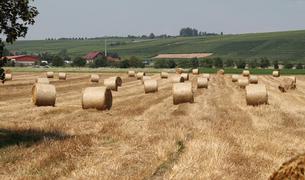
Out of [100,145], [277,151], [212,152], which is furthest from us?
[100,145]

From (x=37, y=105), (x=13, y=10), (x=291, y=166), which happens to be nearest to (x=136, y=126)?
(x=13, y=10)

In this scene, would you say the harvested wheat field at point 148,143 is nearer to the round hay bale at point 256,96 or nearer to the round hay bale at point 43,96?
the round hay bale at point 43,96

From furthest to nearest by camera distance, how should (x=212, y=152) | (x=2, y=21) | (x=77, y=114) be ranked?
(x=77, y=114)
(x=2, y=21)
(x=212, y=152)

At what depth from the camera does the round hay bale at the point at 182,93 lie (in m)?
28.1

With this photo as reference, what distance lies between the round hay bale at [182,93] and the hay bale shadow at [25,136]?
11.3 m

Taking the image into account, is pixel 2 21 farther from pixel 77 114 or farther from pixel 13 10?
pixel 77 114

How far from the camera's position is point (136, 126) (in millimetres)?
18781

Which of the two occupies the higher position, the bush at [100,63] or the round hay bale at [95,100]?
the round hay bale at [95,100]

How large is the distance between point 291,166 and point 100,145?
836 cm

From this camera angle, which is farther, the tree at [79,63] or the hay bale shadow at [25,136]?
the tree at [79,63]

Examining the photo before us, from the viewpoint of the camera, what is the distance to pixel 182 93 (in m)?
28.2

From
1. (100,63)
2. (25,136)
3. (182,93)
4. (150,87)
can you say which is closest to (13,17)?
(25,136)

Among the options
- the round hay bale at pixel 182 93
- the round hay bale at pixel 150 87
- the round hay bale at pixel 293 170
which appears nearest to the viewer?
the round hay bale at pixel 293 170

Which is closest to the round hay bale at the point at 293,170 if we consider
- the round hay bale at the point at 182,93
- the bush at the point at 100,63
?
the round hay bale at the point at 182,93
